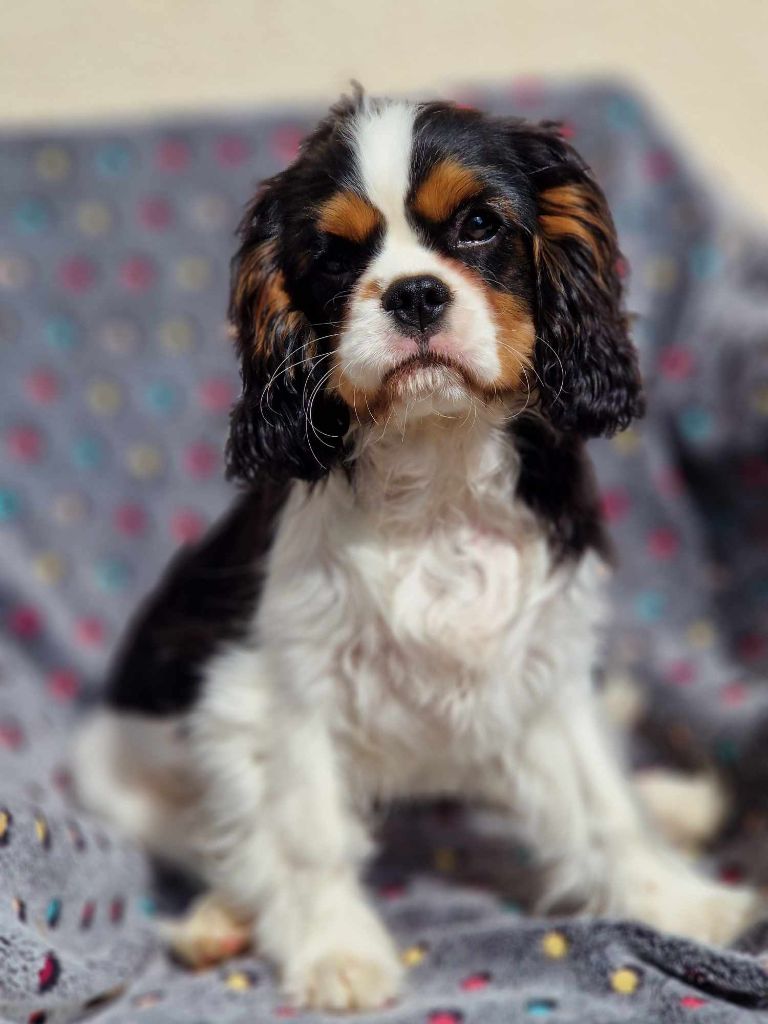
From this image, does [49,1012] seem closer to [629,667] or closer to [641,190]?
[629,667]

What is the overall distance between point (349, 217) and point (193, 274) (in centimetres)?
158

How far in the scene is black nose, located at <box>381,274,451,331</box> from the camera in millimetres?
1601

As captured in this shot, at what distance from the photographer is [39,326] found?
3121mm

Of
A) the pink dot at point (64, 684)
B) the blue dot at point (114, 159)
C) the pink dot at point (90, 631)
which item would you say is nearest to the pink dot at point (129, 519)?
the pink dot at point (90, 631)

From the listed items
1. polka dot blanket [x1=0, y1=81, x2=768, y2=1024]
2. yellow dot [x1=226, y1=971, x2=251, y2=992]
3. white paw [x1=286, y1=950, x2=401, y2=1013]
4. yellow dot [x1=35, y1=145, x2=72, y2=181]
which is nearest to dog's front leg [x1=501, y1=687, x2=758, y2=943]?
polka dot blanket [x1=0, y1=81, x2=768, y2=1024]

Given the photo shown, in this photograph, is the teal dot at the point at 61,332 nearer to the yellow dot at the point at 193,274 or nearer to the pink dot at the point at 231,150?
the yellow dot at the point at 193,274

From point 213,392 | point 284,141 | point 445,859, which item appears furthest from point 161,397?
point 445,859

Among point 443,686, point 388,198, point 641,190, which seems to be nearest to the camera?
point 388,198

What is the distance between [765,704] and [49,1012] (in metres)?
1.46

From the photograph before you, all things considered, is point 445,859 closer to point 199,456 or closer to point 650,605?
point 650,605

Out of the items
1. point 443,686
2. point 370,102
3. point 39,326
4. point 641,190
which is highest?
point 370,102

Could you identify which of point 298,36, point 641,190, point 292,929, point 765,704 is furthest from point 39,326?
point 765,704

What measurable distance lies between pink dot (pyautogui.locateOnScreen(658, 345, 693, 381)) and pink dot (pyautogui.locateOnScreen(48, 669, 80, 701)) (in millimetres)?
1588

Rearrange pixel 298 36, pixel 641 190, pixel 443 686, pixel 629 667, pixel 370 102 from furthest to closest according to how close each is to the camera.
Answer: pixel 298 36
pixel 641 190
pixel 629 667
pixel 443 686
pixel 370 102
